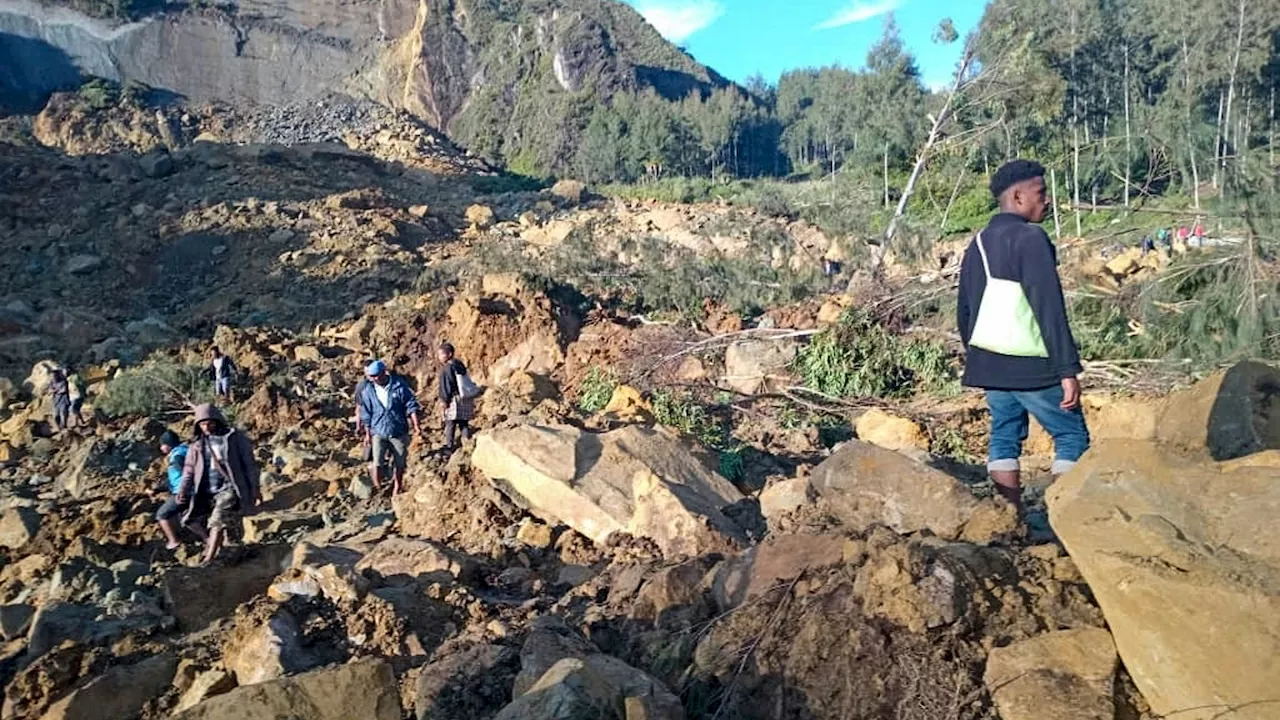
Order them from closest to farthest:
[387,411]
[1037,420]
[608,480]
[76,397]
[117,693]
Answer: [117,693] → [1037,420] → [608,480] → [387,411] → [76,397]

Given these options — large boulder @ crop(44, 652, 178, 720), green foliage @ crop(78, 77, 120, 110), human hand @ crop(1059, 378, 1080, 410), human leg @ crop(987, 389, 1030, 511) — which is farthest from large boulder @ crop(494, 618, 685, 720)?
green foliage @ crop(78, 77, 120, 110)

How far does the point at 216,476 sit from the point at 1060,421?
4.45 meters

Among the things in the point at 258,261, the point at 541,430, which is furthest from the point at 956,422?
the point at 258,261

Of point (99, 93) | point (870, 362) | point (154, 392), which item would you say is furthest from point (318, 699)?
point (99, 93)

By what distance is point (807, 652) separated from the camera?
2410mm

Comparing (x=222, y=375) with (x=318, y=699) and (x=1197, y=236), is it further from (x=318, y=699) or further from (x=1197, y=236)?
(x=1197, y=236)

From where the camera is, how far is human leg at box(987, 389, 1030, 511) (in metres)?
3.29

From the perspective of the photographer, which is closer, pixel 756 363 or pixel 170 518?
pixel 170 518

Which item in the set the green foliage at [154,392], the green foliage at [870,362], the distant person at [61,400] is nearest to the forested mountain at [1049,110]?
the green foliage at [870,362]

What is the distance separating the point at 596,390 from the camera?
8.63 metres

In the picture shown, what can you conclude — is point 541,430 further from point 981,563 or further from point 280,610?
point 981,563

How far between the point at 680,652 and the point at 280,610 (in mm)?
1480

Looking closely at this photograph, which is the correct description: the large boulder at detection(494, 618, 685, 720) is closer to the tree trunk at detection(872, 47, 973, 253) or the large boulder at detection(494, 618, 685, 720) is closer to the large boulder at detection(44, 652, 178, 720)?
the large boulder at detection(44, 652, 178, 720)

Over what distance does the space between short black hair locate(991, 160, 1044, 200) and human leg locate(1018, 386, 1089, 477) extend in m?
0.68
